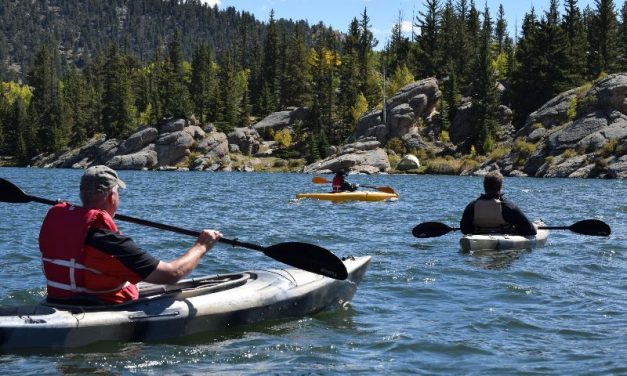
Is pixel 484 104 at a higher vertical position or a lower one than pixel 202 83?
lower

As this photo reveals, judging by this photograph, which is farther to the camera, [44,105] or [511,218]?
[44,105]

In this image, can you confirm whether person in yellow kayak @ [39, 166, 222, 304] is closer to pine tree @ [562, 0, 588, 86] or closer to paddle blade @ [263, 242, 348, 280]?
paddle blade @ [263, 242, 348, 280]

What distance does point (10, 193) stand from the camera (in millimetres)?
8852

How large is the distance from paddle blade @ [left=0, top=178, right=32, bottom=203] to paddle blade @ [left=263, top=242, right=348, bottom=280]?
2912mm

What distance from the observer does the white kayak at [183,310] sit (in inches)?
262

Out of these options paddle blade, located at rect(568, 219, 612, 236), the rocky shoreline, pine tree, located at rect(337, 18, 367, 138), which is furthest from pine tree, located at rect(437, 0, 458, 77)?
paddle blade, located at rect(568, 219, 612, 236)

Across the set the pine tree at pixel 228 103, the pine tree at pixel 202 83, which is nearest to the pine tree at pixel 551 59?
the pine tree at pixel 228 103

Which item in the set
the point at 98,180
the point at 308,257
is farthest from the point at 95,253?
the point at 308,257

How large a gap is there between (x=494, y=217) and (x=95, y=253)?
8445 mm

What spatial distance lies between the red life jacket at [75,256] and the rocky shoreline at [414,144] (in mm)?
46663

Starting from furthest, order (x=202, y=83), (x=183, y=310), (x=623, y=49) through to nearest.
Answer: (x=202, y=83)
(x=623, y=49)
(x=183, y=310)

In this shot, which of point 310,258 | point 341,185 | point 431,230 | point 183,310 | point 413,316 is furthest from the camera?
point 341,185

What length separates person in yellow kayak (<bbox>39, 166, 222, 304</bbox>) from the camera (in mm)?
6551

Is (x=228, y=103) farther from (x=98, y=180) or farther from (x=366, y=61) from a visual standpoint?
(x=98, y=180)
